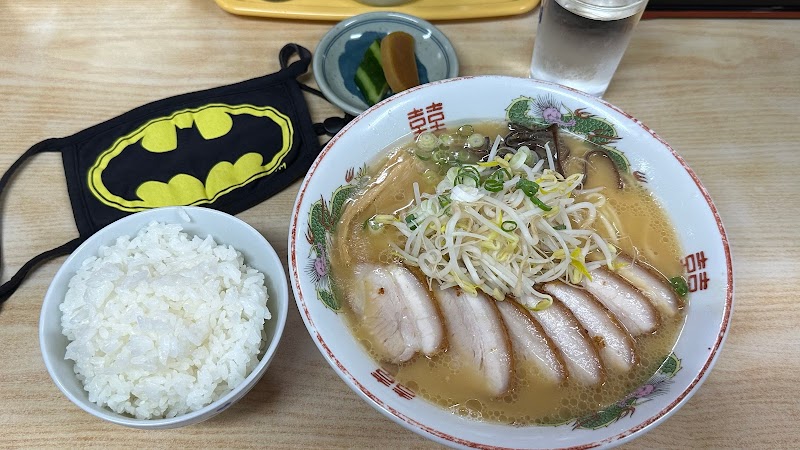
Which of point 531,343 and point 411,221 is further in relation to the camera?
point 411,221

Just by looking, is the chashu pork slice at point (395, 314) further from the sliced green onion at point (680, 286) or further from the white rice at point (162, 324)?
the sliced green onion at point (680, 286)

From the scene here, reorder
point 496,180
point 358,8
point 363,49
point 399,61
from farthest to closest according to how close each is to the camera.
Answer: point 358,8
point 363,49
point 399,61
point 496,180

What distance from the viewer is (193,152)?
171cm

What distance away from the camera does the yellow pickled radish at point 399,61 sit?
1.80m

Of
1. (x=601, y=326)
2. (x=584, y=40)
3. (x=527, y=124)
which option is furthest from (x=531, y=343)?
(x=584, y=40)

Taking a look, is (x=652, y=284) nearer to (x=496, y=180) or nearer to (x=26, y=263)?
(x=496, y=180)

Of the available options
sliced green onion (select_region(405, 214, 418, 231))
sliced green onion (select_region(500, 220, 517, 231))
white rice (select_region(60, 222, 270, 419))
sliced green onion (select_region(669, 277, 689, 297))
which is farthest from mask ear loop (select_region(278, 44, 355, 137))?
sliced green onion (select_region(669, 277, 689, 297))

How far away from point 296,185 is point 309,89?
1.28 feet

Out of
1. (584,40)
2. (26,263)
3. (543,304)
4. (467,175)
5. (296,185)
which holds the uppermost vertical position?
(584,40)

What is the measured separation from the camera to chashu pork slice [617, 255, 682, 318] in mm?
1337

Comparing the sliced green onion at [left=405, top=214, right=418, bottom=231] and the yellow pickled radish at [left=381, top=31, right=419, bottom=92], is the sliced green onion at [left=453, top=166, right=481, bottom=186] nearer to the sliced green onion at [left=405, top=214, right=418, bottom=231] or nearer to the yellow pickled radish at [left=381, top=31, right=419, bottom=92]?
the sliced green onion at [left=405, top=214, right=418, bottom=231]

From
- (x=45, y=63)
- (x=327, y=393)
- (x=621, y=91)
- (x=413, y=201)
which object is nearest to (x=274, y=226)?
(x=413, y=201)

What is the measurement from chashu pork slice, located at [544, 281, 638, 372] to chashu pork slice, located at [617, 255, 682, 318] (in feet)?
0.39

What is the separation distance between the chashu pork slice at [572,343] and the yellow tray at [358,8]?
1.27 meters
